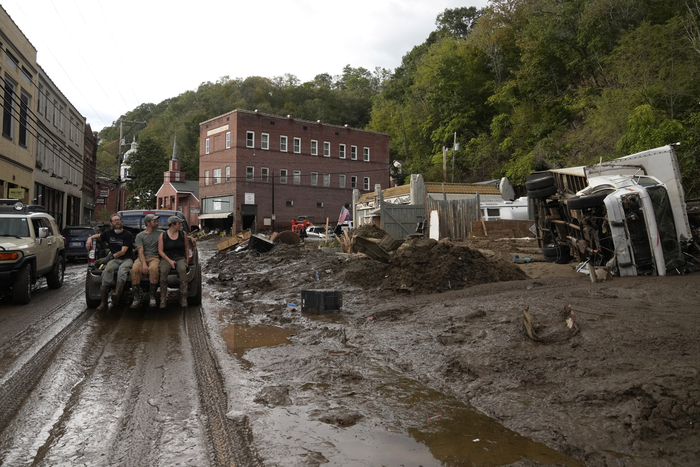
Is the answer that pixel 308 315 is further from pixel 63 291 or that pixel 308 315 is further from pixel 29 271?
pixel 63 291

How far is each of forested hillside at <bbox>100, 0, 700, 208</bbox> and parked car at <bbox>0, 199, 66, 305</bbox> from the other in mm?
22373

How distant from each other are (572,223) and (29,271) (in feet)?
38.7

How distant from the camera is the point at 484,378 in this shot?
5.23 meters

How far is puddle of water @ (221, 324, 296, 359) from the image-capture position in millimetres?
7066

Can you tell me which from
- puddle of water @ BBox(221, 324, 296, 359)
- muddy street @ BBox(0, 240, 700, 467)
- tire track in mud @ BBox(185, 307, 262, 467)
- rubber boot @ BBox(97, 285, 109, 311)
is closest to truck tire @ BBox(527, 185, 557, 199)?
muddy street @ BBox(0, 240, 700, 467)

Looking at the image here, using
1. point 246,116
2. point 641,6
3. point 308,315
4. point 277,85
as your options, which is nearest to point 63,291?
point 308,315

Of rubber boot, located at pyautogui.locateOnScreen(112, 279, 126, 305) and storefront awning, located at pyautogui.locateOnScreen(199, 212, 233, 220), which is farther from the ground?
storefront awning, located at pyautogui.locateOnScreen(199, 212, 233, 220)

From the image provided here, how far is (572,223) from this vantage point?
11.2 metres

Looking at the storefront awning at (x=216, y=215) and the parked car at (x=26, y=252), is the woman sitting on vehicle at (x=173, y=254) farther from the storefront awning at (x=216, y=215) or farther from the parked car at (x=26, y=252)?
the storefront awning at (x=216, y=215)

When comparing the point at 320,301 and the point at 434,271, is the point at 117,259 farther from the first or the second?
the point at 434,271

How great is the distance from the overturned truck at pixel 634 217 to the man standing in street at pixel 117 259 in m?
8.46

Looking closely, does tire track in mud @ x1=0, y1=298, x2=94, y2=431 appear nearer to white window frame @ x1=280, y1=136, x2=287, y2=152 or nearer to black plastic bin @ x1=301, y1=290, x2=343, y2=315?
black plastic bin @ x1=301, y1=290, x2=343, y2=315

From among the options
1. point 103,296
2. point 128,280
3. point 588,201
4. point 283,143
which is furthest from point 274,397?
point 283,143

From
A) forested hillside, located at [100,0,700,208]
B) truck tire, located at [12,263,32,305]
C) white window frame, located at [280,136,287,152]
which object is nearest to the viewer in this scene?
truck tire, located at [12,263,32,305]
